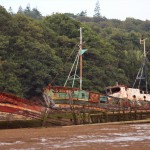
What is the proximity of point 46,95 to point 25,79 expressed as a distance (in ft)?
49.9

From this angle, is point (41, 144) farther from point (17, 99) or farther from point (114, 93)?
point (114, 93)

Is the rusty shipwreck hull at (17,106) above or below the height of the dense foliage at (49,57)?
below

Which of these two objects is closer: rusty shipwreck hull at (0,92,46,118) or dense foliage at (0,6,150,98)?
rusty shipwreck hull at (0,92,46,118)

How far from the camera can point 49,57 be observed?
154ft

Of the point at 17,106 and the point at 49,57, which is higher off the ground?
the point at 49,57

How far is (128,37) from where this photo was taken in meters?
77.2

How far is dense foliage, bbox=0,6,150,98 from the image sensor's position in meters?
44.2

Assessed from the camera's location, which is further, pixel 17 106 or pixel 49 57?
pixel 49 57

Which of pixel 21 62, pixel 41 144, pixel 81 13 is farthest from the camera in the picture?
pixel 81 13

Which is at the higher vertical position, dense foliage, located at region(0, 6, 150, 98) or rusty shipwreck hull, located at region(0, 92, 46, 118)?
dense foliage, located at region(0, 6, 150, 98)

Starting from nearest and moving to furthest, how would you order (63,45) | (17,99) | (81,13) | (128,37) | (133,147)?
(133,147) → (17,99) → (63,45) → (128,37) → (81,13)

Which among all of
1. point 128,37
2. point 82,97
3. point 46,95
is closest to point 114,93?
point 82,97

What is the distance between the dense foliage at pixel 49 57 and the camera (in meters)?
44.2

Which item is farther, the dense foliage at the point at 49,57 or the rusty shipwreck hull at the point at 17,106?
the dense foliage at the point at 49,57
